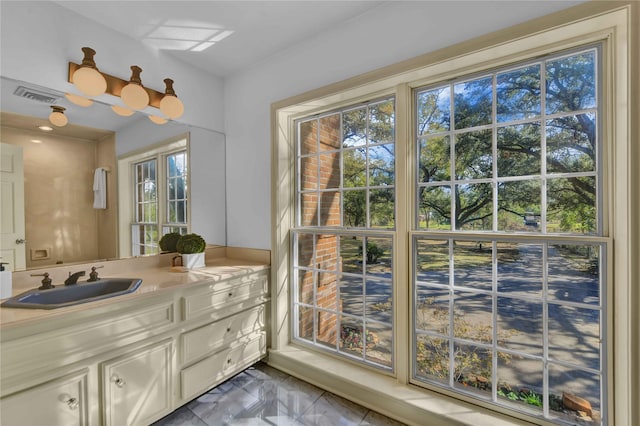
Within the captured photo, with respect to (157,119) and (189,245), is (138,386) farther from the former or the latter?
(157,119)

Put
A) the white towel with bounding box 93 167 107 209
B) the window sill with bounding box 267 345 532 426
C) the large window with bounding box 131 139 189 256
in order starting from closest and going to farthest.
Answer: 1. the window sill with bounding box 267 345 532 426
2. the white towel with bounding box 93 167 107 209
3. the large window with bounding box 131 139 189 256

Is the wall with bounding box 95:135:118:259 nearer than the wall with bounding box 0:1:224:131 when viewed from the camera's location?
No

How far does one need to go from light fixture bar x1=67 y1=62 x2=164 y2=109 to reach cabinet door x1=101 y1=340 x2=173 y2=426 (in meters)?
1.81

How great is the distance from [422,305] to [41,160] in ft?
8.73

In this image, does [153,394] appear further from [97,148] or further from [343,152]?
[343,152]

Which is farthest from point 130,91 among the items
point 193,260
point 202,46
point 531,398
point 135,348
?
point 531,398

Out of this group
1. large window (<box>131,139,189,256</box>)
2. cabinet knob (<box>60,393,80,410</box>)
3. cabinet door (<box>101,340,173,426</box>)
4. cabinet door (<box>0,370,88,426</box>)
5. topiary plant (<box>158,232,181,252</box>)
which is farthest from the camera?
topiary plant (<box>158,232,181,252</box>)

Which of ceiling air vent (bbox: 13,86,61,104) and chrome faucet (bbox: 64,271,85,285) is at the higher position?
ceiling air vent (bbox: 13,86,61,104)

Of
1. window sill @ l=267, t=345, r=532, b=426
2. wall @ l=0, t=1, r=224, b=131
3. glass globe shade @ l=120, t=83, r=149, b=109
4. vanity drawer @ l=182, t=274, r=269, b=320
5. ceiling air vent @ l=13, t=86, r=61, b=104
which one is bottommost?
window sill @ l=267, t=345, r=532, b=426

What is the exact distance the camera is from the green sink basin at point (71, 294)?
1405 mm

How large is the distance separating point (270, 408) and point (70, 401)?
1.10 metres

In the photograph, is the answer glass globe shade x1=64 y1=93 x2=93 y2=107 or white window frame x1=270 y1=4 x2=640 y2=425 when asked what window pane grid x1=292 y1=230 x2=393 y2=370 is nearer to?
white window frame x1=270 y1=4 x2=640 y2=425

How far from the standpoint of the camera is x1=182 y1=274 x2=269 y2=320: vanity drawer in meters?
1.88

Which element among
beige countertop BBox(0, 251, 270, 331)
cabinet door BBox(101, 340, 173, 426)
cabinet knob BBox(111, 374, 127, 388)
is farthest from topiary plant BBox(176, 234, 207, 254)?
cabinet knob BBox(111, 374, 127, 388)
